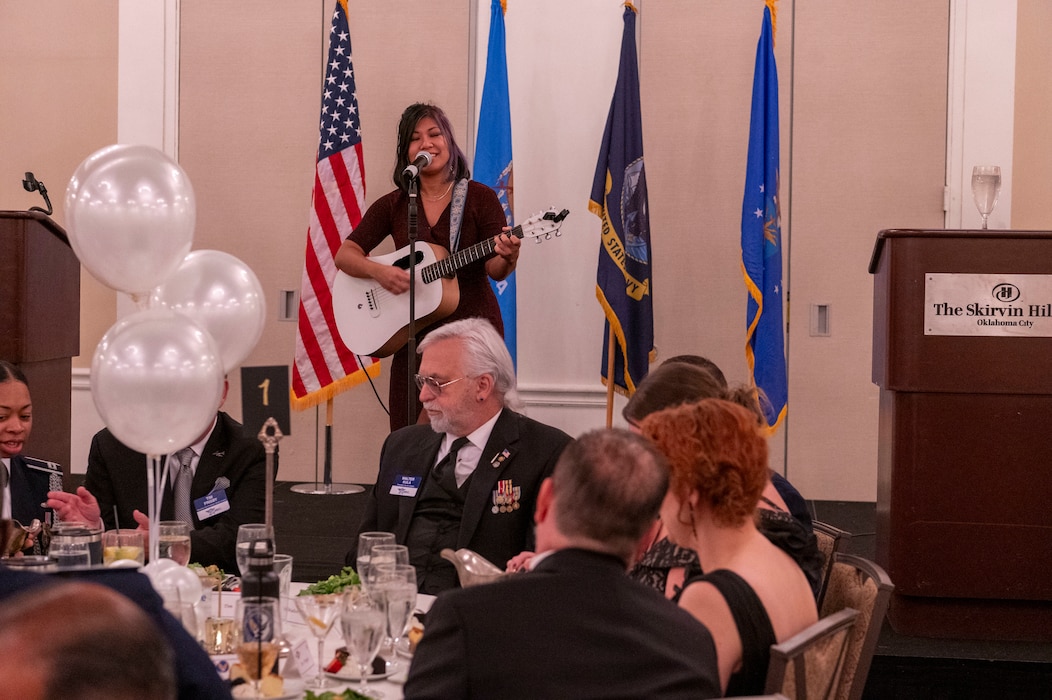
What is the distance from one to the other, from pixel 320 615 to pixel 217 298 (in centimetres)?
113

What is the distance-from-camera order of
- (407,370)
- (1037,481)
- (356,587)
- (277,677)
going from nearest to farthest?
(277,677) < (356,587) < (1037,481) < (407,370)

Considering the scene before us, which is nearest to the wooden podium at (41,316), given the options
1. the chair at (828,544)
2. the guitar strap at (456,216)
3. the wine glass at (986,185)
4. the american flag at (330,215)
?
the american flag at (330,215)

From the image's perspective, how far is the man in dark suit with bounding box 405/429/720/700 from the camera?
5.09ft

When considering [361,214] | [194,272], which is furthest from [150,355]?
[361,214]

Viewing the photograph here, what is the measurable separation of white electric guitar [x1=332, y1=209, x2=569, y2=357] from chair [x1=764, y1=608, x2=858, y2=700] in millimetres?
3011

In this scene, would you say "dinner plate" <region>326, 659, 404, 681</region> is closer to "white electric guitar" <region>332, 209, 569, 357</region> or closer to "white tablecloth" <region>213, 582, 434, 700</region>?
"white tablecloth" <region>213, 582, 434, 700</region>

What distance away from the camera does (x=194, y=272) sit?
287 centimetres

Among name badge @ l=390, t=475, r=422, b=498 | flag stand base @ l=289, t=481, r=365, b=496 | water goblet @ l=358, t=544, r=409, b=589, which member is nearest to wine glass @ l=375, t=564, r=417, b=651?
water goblet @ l=358, t=544, r=409, b=589

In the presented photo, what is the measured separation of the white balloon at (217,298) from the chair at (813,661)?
1.59 metres

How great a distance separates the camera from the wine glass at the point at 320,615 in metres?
1.94

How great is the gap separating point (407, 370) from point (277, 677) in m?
3.39

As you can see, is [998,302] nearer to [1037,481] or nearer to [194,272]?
[1037,481]

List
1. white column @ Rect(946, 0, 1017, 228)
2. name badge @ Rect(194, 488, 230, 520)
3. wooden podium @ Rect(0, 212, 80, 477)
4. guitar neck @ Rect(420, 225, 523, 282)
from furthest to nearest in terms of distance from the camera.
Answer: white column @ Rect(946, 0, 1017, 228), guitar neck @ Rect(420, 225, 523, 282), wooden podium @ Rect(0, 212, 80, 477), name badge @ Rect(194, 488, 230, 520)

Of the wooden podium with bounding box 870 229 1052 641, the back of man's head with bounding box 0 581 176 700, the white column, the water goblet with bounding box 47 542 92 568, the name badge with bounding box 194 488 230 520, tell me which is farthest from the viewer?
the white column
